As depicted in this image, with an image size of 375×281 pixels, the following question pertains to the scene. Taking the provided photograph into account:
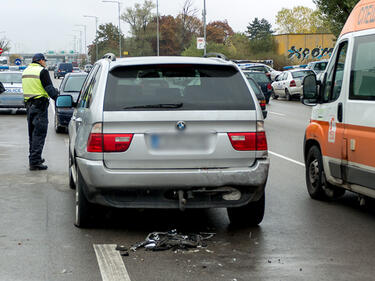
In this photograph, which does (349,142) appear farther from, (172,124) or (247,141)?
(172,124)

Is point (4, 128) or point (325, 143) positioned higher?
point (325, 143)

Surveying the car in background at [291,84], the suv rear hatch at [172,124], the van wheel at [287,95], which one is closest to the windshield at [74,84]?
the suv rear hatch at [172,124]

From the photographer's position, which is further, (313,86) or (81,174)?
(313,86)

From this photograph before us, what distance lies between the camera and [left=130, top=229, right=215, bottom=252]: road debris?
6.24 metres

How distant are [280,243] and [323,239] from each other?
1.47 feet

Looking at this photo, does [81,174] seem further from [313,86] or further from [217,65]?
[313,86]

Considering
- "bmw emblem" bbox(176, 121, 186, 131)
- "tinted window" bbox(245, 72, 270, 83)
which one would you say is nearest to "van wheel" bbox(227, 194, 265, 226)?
"bmw emblem" bbox(176, 121, 186, 131)

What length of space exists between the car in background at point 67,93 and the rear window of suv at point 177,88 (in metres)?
11.5

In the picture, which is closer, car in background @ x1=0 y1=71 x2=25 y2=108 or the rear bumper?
the rear bumper

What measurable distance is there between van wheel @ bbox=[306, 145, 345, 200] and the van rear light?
2107mm

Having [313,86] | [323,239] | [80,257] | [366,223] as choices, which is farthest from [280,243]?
[313,86]

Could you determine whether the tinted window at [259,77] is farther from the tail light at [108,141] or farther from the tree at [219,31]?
the tree at [219,31]

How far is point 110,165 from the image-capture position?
6.41 meters

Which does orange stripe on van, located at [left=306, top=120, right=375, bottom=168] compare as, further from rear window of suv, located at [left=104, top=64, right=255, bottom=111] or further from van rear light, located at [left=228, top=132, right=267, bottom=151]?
rear window of suv, located at [left=104, top=64, right=255, bottom=111]
